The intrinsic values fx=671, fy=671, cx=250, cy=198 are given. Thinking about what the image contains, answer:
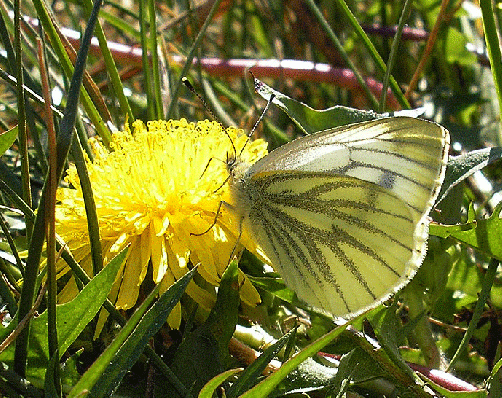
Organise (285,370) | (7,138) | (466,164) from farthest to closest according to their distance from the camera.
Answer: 1. (466,164)
2. (7,138)
3. (285,370)

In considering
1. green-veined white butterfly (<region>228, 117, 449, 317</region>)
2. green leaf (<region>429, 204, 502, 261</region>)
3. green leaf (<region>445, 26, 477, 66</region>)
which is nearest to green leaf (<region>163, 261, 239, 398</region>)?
green-veined white butterfly (<region>228, 117, 449, 317</region>)

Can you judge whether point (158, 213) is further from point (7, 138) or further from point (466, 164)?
point (466, 164)

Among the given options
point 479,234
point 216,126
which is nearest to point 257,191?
point 216,126

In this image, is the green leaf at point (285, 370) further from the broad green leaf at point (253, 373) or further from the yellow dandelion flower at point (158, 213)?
the yellow dandelion flower at point (158, 213)

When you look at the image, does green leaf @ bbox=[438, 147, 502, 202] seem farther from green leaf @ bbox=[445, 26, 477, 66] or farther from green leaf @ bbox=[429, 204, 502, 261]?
green leaf @ bbox=[445, 26, 477, 66]

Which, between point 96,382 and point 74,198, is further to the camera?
point 74,198

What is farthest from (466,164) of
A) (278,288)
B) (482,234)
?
(278,288)

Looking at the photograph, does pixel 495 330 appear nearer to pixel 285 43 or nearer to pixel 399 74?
pixel 399 74
